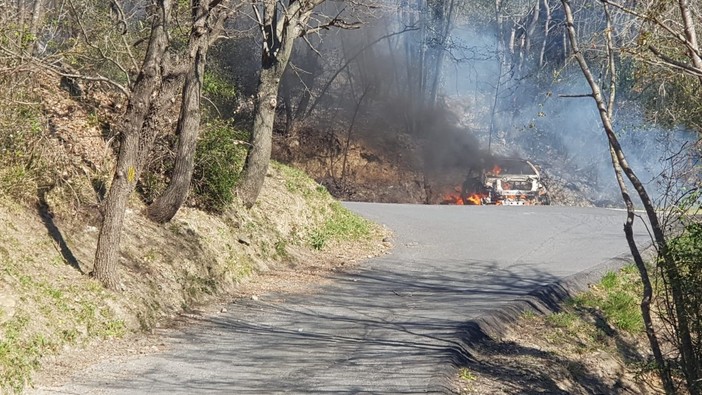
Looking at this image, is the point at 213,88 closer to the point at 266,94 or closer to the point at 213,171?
the point at 266,94

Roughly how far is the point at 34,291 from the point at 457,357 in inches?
186

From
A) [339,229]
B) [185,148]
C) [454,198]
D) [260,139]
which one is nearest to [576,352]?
[185,148]

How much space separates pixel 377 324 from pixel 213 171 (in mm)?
5662

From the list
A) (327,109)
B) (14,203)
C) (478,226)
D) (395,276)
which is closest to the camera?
(14,203)

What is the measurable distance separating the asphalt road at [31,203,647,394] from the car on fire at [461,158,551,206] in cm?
1278

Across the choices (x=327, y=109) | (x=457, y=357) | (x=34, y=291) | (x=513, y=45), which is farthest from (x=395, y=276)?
(x=513, y=45)

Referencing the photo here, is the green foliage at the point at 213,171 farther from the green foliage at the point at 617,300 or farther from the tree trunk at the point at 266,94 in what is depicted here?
the green foliage at the point at 617,300

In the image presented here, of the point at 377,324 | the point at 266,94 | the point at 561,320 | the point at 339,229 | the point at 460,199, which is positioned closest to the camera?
the point at 377,324

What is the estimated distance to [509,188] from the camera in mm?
36969

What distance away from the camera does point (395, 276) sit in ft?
56.2

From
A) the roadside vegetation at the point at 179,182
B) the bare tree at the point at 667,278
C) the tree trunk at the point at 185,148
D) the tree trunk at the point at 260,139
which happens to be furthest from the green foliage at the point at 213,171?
the bare tree at the point at 667,278

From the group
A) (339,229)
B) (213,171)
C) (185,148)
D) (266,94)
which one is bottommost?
(339,229)

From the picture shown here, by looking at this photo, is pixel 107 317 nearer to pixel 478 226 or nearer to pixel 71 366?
pixel 71 366

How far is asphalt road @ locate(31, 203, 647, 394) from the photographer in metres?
9.52
